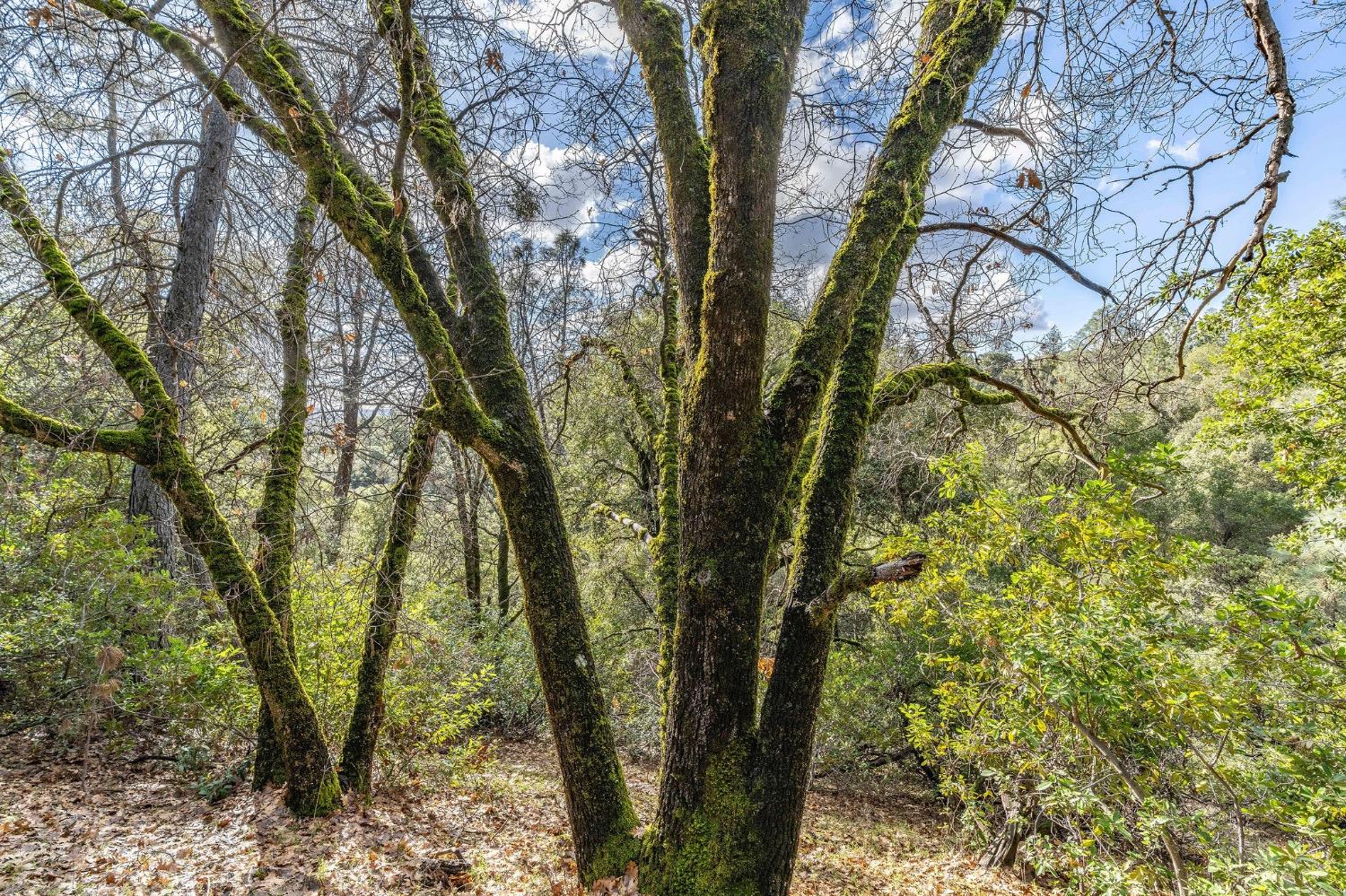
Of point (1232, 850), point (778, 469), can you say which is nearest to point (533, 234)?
point (778, 469)

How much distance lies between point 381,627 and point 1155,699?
15.2ft

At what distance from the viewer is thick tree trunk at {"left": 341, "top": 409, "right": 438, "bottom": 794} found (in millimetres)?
4105

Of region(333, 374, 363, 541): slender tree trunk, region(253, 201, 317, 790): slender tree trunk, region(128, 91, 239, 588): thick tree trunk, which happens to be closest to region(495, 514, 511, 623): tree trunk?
region(333, 374, 363, 541): slender tree trunk

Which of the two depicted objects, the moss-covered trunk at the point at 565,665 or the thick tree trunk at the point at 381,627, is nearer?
the moss-covered trunk at the point at 565,665

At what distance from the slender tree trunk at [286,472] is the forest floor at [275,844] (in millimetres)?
464

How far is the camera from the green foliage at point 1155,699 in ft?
9.46

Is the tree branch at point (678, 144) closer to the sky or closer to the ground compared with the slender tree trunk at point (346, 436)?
closer to the sky

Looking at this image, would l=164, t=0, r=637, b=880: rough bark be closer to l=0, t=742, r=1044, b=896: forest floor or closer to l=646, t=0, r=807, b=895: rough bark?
l=646, t=0, r=807, b=895: rough bark

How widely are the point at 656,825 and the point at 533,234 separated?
3965mm

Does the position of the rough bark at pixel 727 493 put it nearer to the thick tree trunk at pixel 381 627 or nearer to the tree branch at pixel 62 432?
the thick tree trunk at pixel 381 627

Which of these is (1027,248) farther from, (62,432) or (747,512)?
(62,432)

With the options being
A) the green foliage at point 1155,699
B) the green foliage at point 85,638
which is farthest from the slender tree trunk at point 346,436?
the green foliage at point 1155,699

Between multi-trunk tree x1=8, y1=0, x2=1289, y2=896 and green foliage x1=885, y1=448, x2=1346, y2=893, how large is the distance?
5.40ft

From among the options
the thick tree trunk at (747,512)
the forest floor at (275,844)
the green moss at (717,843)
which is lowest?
the forest floor at (275,844)
